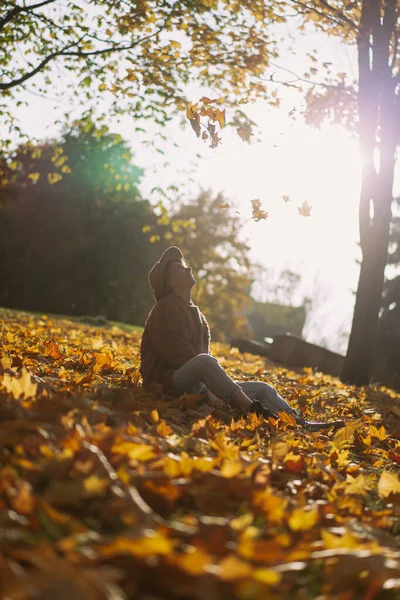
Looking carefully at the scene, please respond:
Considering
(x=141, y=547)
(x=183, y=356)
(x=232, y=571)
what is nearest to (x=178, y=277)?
(x=183, y=356)

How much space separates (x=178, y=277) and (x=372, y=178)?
6537 mm

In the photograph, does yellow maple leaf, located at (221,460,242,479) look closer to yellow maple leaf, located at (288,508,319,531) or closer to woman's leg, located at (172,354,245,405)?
yellow maple leaf, located at (288,508,319,531)

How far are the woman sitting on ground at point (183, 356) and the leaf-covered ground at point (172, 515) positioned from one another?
0.96m

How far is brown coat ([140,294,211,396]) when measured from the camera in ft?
15.2

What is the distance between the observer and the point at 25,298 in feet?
84.1

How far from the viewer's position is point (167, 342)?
468 cm

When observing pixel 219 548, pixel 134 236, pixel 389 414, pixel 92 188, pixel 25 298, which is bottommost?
pixel 25 298

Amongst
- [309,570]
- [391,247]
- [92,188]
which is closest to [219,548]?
[309,570]

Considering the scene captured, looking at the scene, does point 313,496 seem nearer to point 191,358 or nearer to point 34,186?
point 191,358

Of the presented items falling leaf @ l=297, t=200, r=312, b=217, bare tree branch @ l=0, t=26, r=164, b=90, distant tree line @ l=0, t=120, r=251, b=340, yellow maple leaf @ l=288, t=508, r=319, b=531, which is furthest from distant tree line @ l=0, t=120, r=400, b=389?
yellow maple leaf @ l=288, t=508, r=319, b=531

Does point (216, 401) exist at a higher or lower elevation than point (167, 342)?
lower

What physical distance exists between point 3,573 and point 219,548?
0.58m

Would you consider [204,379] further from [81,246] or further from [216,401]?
[81,246]

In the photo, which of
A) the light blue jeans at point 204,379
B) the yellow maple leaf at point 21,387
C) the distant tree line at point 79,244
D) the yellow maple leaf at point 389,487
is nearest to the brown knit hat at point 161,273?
the light blue jeans at point 204,379
